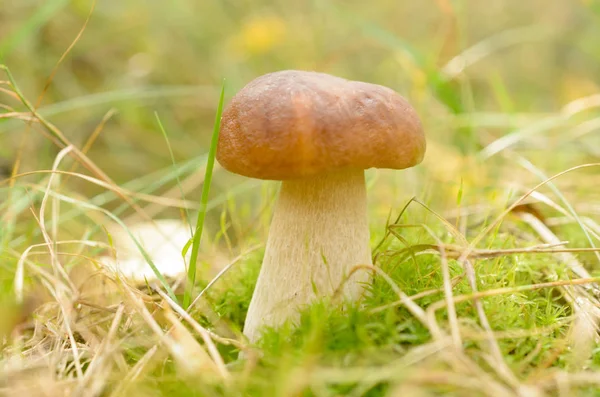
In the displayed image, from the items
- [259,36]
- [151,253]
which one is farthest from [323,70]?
[151,253]

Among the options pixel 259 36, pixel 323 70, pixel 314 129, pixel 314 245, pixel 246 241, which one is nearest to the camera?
pixel 314 129

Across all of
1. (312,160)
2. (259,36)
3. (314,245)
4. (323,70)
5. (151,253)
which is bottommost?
(151,253)

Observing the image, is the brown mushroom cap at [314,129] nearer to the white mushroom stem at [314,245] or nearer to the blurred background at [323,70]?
the white mushroom stem at [314,245]

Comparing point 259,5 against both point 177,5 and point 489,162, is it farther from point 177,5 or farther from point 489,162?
point 489,162

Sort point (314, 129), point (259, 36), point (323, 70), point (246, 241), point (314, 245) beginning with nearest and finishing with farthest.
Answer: point (314, 129), point (314, 245), point (246, 241), point (323, 70), point (259, 36)

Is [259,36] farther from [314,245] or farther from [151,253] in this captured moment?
[314,245]

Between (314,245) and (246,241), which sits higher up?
(314,245)

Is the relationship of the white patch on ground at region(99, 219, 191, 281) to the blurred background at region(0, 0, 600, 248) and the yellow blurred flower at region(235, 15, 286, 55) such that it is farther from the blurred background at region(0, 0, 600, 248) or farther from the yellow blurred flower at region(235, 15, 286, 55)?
the yellow blurred flower at region(235, 15, 286, 55)
